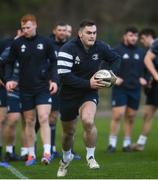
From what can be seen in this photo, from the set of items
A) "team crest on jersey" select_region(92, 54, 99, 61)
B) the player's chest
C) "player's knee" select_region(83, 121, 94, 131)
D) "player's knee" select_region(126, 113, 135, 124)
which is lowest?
"player's knee" select_region(126, 113, 135, 124)

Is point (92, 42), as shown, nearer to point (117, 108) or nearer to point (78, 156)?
point (78, 156)

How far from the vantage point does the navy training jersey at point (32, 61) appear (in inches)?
524

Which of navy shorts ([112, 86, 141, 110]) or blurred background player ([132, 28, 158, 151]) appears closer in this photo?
blurred background player ([132, 28, 158, 151])

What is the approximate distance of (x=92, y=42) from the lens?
38.4 feet

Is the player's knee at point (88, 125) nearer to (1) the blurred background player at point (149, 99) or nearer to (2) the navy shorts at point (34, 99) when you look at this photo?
(2) the navy shorts at point (34, 99)

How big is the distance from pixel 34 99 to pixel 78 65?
6.46 ft

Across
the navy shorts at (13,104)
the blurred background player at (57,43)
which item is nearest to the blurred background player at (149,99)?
the blurred background player at (57,43)

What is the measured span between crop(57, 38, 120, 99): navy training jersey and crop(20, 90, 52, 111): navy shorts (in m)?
1.46

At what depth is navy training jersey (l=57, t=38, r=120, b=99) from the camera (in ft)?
37.8

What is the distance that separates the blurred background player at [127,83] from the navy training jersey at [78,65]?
4.32m

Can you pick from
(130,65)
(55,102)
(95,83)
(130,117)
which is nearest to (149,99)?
(130,117)

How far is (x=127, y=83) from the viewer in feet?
53.8

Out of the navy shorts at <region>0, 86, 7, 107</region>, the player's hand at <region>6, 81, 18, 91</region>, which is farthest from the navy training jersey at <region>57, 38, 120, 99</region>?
the navy shorts at <region>0, 86, 7, 107</region>

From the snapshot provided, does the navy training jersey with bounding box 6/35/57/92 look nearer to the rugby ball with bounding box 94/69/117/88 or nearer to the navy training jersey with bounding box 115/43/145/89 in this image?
the rugby ball with bounding box 94/69/117/88
